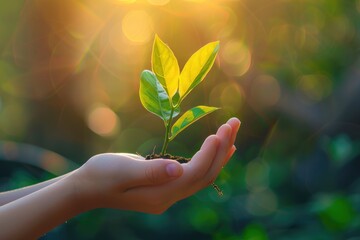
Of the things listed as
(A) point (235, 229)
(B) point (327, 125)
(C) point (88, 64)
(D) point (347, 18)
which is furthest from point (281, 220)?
(C) point (88, 64)

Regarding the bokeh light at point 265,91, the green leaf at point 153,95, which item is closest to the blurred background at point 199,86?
the bokeh light at point 265,91

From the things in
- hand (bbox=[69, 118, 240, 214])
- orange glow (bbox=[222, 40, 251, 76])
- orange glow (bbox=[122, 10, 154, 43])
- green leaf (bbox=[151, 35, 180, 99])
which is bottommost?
hand (bbox=[69, 118, 240, 214])

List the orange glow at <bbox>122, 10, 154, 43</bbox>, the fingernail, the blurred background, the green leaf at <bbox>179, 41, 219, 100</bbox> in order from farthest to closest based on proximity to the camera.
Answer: the orange glow at <bbox>122, 10, 154, 43</bbox>, the blurred background, the green leaf at <bbox>179, 41, 219, 100</bbox>, the fingernail

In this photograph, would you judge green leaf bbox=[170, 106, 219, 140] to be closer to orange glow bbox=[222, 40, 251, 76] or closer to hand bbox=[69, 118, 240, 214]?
hand bbox=[69, 118, 240, 214]

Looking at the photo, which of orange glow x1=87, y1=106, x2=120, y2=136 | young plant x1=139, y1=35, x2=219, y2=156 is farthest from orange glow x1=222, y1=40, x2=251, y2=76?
young plant x1=139, y1=35, x2=219, y2=156

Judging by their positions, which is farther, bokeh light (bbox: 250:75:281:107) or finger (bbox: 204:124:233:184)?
bokeh light (bbox: 250:75:281:107)

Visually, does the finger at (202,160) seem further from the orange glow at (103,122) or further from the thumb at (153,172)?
the orange glow at (103,122)
